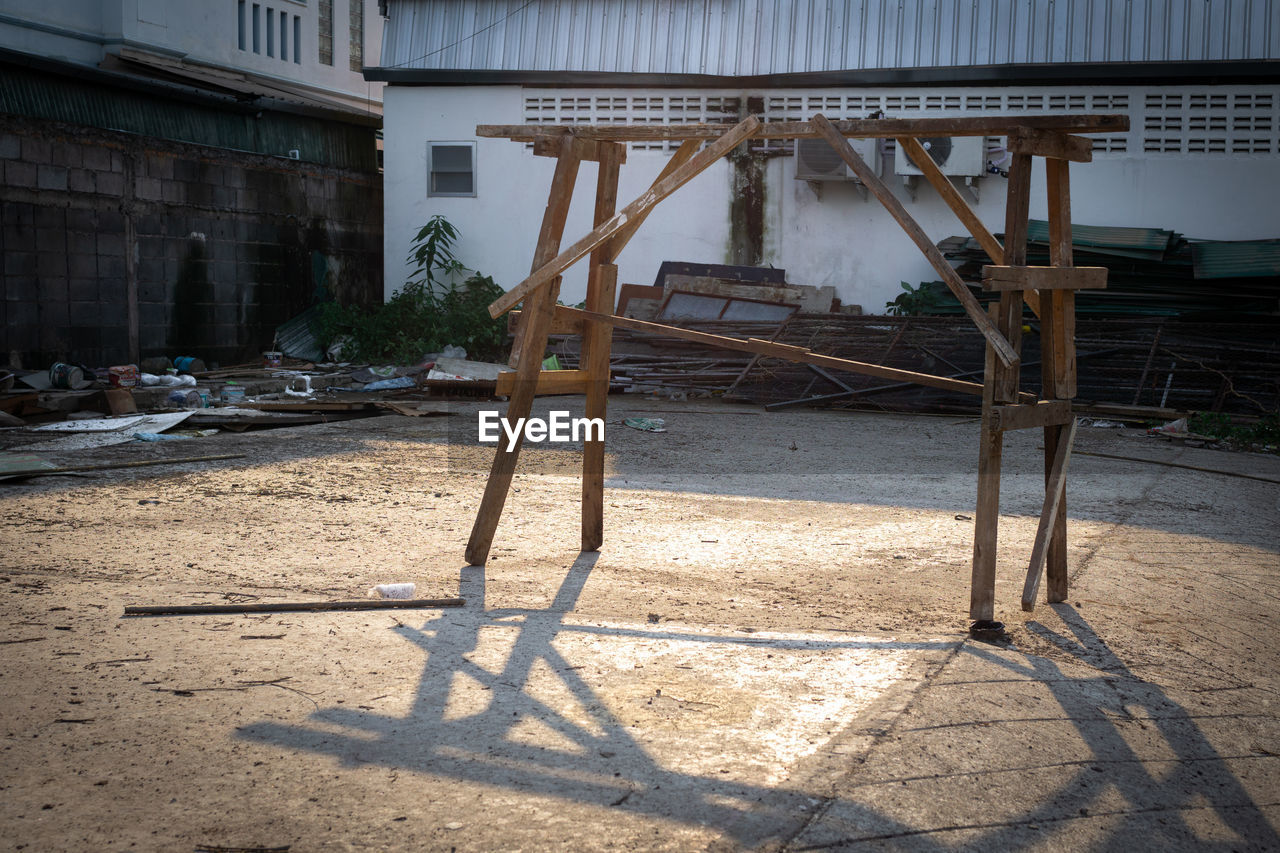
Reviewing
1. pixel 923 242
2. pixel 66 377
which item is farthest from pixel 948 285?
pixel 66 377

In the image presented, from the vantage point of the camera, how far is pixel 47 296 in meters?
11.4

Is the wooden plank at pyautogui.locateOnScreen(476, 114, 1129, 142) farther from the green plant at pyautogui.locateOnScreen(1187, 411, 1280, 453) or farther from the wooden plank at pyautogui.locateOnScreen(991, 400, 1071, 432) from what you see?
the green plant at pyautogui.locateOnScreen(1187, 411, 1280, 453)

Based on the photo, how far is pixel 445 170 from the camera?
606 inches

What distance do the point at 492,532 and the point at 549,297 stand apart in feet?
3.47

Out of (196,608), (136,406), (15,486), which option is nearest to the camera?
(196,608)

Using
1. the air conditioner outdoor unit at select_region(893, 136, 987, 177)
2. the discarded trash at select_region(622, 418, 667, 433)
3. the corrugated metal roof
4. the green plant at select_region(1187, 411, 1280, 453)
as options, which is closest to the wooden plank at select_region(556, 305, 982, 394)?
the discarded trash at select_region(622, 418, 667, 433)

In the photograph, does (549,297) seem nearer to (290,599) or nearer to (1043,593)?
(290,599)

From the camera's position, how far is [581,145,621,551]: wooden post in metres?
5.02

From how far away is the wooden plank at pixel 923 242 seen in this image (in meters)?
3.81

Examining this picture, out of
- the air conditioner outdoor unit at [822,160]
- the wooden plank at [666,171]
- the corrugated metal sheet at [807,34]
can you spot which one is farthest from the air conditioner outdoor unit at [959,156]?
the wooden plank at [666,171]

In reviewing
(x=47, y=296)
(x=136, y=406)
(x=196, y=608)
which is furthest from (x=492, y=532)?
(x=47, y=296)

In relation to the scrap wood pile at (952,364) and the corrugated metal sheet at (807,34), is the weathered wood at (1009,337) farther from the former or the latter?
the corrugated metal sheet at (807,34)

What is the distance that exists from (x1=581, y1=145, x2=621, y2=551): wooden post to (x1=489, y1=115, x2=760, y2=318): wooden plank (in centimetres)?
33

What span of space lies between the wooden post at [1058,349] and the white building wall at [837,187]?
9772mm
